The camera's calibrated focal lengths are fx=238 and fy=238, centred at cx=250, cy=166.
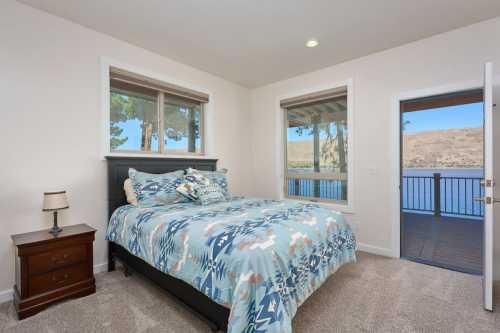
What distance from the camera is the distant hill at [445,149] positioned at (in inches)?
195

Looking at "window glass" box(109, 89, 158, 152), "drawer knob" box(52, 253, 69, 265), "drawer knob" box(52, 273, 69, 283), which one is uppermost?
"window glass" box(109, 89, 158, 152)

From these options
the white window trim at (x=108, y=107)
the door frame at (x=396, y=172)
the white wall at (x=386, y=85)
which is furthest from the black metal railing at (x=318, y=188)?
the white window trim at (x=108, y=107)

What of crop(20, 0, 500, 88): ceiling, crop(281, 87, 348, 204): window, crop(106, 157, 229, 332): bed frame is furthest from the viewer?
crop(281, 87, 348, 204): window

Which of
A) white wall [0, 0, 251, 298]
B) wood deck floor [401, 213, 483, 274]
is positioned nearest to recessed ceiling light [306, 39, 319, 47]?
white wall [0, 0, 251, 298]

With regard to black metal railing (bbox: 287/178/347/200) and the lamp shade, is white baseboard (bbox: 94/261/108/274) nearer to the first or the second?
the lamp shade

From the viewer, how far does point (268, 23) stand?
2.49 m

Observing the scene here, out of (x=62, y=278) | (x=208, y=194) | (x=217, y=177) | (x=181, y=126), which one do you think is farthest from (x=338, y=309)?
(x=181, y=126)

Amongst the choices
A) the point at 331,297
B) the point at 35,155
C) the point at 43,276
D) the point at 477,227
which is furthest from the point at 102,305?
the point at 477,227

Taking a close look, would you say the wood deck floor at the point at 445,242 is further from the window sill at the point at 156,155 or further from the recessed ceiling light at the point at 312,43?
the window sill at the point at 156,155

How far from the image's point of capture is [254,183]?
14.8 ft

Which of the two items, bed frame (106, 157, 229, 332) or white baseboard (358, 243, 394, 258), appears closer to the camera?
bed frame (106, 157, 229, 332)

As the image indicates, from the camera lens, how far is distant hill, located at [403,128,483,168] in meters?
4.94

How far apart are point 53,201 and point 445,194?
676 cm

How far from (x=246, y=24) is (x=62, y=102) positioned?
2.04 meters
